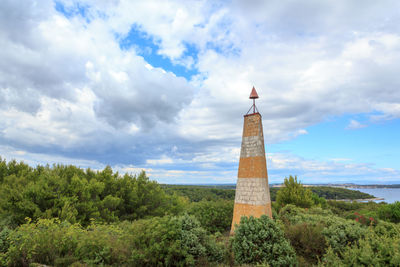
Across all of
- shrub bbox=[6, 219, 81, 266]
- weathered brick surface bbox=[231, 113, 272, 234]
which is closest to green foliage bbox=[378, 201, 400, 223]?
weathered brick surface bbox=[231, 113, 272, 234]

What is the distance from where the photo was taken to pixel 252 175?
38.8 ft

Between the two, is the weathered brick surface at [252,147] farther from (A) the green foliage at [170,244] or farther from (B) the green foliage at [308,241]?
(A) the green foliage at [170,244]

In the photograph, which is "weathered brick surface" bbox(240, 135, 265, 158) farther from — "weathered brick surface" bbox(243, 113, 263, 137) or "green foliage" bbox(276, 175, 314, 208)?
"green foliage" bbox(276, 175, 314, 208)

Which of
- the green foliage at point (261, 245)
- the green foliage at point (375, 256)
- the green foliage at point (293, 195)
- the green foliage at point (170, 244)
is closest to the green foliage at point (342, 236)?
the green foliage at point (261, 245)

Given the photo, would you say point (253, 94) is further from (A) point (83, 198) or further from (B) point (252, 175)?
(A) point (83, 198)

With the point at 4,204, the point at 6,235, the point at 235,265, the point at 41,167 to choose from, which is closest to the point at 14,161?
the point at 41,167

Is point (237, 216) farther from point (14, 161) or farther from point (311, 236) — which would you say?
point (14, 161)

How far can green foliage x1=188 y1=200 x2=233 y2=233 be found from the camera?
597 inches

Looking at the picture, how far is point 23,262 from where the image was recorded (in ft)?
21.9

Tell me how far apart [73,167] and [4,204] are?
7638 millimetres

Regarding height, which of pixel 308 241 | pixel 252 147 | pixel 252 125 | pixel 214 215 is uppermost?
pixel 252 125

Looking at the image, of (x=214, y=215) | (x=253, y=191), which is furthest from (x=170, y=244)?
(x=214, y=215)

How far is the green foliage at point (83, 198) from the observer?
13305 mm

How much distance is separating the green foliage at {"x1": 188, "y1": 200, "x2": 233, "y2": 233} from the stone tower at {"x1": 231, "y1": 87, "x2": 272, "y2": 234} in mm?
3341
